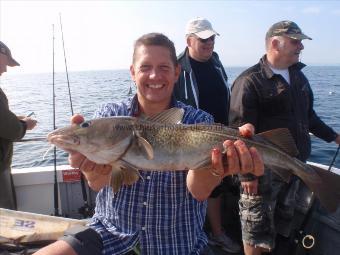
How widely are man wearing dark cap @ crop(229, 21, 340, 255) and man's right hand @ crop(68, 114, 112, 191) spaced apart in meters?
1.68

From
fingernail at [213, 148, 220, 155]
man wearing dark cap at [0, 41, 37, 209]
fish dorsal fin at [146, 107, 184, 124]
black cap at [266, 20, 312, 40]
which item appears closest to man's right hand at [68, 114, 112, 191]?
fish dorsal fin at [146, 107, 184, 124]

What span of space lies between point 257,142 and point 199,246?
105 centimetres

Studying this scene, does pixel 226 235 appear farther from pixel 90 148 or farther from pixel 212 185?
pixel 90 148

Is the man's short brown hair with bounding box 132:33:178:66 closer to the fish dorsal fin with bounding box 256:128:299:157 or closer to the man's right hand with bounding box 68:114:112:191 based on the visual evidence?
the man's right hand with bounding box 68:114:112:191

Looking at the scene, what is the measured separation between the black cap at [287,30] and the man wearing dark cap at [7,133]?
346 cm

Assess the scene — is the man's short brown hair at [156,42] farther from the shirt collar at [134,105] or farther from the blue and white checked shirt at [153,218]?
the blue and white checked shirt at [153,218]

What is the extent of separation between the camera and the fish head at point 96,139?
2.76 metres

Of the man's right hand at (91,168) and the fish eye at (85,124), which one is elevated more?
the fish eye at (85,124)

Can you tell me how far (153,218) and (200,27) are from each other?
362 centimetres

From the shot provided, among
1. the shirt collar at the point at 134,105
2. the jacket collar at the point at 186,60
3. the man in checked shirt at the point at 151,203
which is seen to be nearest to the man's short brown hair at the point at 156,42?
the man in checked shirt at the point at 151,203

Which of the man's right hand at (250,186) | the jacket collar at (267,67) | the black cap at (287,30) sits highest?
the black cap at (287,30)

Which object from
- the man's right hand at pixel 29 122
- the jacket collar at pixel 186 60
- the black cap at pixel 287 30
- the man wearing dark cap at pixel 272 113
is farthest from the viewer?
the jacket collar at pixel 186 60

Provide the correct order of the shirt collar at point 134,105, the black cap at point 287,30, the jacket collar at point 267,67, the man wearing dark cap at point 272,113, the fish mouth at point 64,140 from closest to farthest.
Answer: the fish mouth at point 64,140
the shirt collar at point 134,105
the man wearing dark cap at point 272,113
the jacket collar at point 267,67
the black cap at point 287,30

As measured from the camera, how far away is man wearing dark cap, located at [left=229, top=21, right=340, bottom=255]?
436 cm
